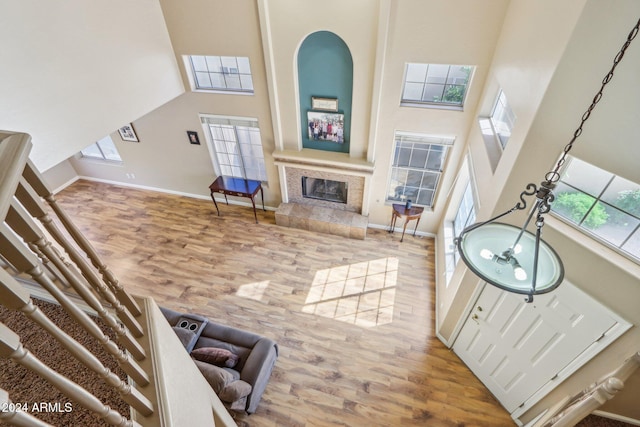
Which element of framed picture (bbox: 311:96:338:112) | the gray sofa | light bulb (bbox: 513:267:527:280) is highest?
light bulb (bbox: 513:267:527:280)

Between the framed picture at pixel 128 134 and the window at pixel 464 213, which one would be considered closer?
the window at pixel 464 213

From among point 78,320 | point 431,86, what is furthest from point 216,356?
point 431,86

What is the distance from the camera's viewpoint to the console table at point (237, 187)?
5.98m

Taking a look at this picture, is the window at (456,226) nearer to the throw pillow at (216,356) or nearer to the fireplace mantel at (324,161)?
the fireplace mantel at (324,161)

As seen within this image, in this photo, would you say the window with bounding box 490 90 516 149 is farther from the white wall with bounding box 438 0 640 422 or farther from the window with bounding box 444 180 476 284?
the window with bounding box 444 180 476 284

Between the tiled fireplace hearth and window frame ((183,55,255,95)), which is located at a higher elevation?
window frame ((183,55,255,95))

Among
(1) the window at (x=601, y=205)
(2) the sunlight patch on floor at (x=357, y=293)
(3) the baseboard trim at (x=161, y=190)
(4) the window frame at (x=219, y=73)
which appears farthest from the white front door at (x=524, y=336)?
(4) the window frame at (x=219, y=73)

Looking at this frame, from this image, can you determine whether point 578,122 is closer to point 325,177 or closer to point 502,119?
point 502,119

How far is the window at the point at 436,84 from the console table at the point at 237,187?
328cm

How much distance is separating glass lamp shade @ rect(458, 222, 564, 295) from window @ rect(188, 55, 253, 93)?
4704mm

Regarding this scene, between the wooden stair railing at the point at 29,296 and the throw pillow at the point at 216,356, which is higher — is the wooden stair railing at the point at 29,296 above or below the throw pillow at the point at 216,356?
above

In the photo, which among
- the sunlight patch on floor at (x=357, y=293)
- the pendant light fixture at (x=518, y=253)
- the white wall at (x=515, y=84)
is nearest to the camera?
the pendant light fixture at (x=518, y=253)

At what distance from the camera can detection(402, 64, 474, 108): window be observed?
4387 mm

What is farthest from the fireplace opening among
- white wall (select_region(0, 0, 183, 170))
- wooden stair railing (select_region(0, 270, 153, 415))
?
wooden stair railing (select_region(0, 270, 153, 415))
